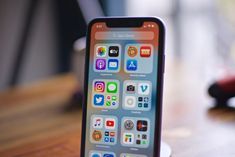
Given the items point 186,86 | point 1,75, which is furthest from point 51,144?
point 1,75

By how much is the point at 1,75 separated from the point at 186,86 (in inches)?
34.1

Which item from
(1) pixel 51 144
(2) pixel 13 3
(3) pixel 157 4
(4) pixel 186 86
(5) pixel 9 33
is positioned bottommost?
(1) pixel 51 144

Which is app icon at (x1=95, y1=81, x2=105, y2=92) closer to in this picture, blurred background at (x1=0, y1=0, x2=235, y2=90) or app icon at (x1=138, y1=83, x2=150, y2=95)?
app icon at (x1=138, y1=83, x2=150, y2=95)

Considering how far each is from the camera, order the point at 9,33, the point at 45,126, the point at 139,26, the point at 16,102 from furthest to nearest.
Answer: the point at 9,33
the point at 16,102
the point at 45,126
the point at 139,26

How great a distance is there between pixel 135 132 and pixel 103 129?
5 cm

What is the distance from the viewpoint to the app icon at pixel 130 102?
53cm

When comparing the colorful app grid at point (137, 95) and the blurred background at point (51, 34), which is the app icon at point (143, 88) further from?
the blurred background at point (51, 34)

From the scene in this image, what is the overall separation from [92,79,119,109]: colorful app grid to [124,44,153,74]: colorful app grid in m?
0.03

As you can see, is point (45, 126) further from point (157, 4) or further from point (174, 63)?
point (157, 4)

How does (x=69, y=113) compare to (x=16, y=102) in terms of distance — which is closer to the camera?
(x=69, y=113)

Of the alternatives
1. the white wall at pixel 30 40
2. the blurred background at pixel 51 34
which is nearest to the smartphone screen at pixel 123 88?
the blurred background at pixel 51 34

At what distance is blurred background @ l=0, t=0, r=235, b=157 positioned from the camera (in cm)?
69

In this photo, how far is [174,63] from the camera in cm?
127

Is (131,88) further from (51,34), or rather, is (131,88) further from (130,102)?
(51,34)
